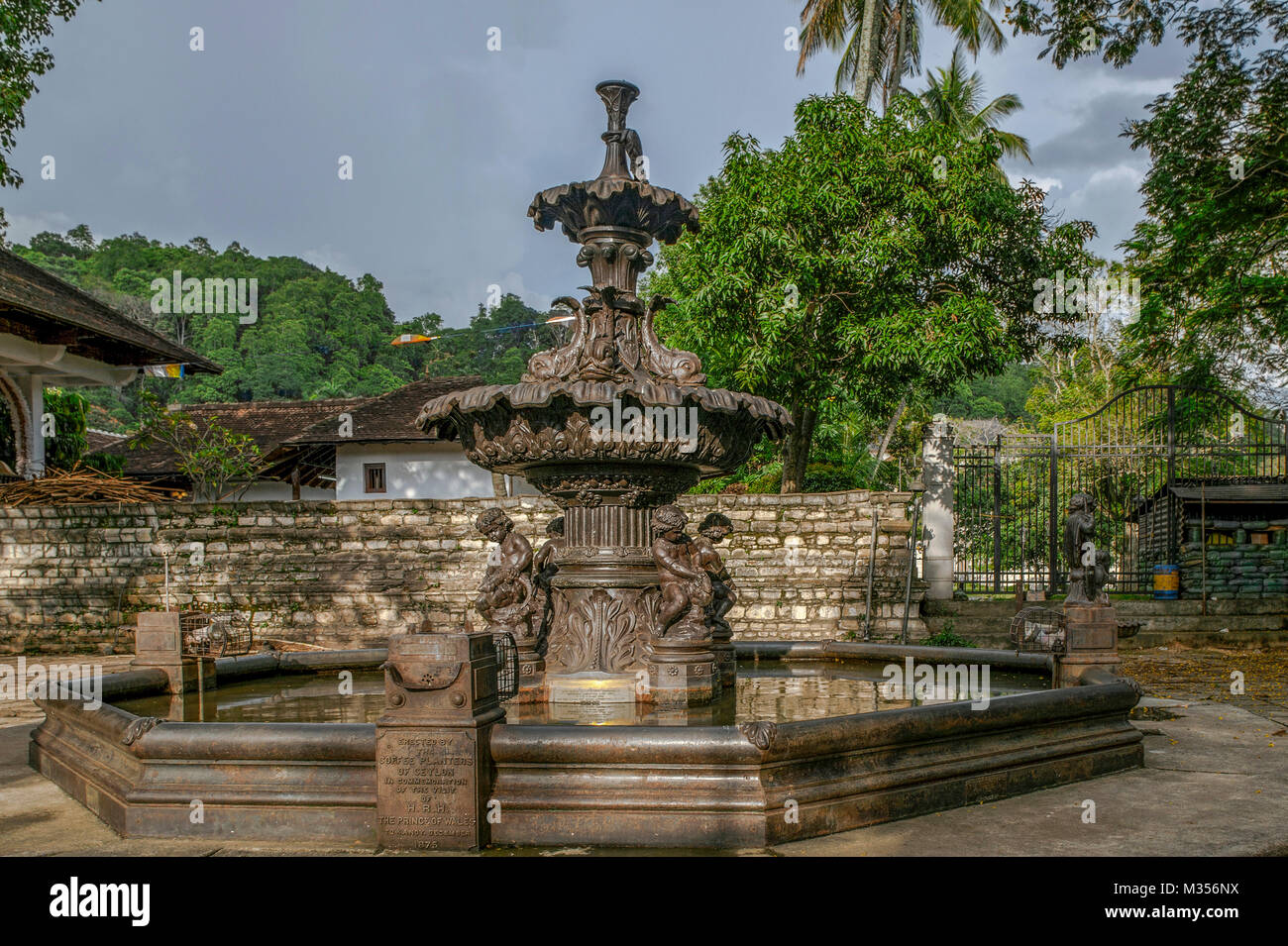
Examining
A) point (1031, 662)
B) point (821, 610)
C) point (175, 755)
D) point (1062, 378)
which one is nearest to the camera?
point (175, 755)

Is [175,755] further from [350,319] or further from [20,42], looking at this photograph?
[350,319]

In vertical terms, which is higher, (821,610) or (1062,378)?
(1062,378)

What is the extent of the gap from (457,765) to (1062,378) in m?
35.6

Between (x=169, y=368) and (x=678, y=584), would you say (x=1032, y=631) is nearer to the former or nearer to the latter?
(x=678, y=584)

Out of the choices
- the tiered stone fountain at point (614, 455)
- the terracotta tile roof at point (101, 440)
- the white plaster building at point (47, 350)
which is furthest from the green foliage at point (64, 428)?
the tiered stone fountain at point (614, 455)

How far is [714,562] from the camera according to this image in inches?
248

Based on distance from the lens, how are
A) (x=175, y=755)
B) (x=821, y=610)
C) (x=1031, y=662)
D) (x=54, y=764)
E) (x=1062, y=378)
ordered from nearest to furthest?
(x=175, y=755) → (x=54, y=764) → (x=1031, y=662) → (x=821, y=610) → (x=1062, y=378)

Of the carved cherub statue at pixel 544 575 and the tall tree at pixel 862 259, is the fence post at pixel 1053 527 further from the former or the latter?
the carved cherub statue at pixel 544 575

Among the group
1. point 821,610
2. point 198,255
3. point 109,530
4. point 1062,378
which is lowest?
point 821,610

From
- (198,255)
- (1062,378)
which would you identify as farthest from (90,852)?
(198,255)

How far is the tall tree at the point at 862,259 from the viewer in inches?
625

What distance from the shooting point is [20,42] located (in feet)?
56.1

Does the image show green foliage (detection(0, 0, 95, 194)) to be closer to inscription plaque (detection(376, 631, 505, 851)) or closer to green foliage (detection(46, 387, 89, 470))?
green foliage (detection(46, 387, 89, 470))

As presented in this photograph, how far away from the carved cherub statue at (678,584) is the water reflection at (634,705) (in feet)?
1.68
